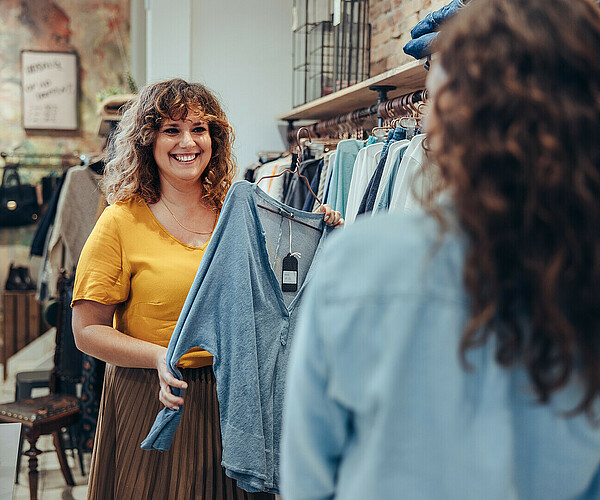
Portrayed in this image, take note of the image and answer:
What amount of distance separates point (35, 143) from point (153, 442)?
4.99m

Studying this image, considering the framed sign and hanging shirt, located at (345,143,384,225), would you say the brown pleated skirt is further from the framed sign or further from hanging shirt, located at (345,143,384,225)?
the framed sign

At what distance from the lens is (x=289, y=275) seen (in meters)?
1.61

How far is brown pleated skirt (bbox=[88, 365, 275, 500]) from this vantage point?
5.28 ft

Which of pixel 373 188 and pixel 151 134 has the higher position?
pixel 151 134

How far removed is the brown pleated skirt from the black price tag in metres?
0.29

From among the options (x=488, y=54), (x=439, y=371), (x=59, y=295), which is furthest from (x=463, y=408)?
(x=59, y=295)

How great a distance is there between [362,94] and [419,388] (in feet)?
7.73

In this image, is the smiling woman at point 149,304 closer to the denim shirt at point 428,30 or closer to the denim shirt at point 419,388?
the denim shirt at point 428,30

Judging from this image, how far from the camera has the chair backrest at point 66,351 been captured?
10.7 feet

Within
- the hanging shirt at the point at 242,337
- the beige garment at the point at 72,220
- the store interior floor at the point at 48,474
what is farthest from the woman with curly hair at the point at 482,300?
the beige garment at the point at 72,220

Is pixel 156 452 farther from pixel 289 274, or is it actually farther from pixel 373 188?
pixel 373 188

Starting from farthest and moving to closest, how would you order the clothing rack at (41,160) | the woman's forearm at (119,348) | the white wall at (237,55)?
the clothing rack at (41,160) < the white wall at (237,55) < the woman's forearm at (119,348)

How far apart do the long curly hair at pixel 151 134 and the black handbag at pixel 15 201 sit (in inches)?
159

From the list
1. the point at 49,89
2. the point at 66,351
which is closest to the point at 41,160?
the point at 49,89
